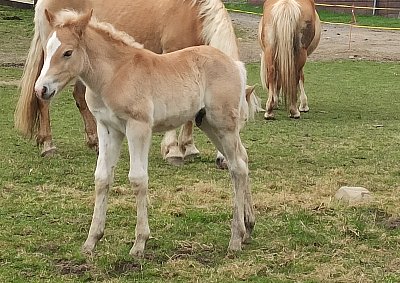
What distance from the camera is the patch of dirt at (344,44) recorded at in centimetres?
1875

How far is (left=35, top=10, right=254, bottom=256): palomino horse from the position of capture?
157 inches

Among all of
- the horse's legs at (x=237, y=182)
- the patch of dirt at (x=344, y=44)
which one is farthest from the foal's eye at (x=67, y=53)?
the patch of dirt at (x=344, y=44)

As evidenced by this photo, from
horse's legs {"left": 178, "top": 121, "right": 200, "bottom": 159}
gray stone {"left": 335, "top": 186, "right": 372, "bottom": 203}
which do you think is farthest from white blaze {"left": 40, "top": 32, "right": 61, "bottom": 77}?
horse's legs {"left": 178, "top": 121, "right": 200, "bottom": 159}

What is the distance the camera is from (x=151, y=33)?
23.2ft

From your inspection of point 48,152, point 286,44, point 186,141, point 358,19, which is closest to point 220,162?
point 186,141

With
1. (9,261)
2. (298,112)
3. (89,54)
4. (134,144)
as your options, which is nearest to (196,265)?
(134,144)

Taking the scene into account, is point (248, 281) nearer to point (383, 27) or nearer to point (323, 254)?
point (323, 254)

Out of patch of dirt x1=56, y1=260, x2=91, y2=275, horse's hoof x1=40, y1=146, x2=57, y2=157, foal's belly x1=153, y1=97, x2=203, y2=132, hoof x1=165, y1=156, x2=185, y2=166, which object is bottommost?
horse's hoof x1=40, y1=146, x2=57, y2=157

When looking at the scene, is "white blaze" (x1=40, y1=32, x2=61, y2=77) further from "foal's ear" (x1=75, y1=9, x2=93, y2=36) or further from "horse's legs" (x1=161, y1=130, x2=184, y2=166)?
"horse's legs" (x1=161, y1=130, x2=184, y2=166)

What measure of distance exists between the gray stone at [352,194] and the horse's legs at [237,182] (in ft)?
3.88

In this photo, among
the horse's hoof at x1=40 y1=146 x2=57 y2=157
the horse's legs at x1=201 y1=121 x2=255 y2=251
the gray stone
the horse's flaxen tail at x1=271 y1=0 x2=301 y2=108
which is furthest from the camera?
the horse's flaxen tail at x1=271 y1=0 x2=301 y2=108

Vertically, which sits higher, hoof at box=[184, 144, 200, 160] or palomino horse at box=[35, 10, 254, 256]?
palomino horse at box=[35, 10, 254, 256]

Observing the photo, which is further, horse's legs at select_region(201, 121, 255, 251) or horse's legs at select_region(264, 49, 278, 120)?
horse's legs at select_region(264, 49, 278, 120)

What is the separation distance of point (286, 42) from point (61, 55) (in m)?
6.04
